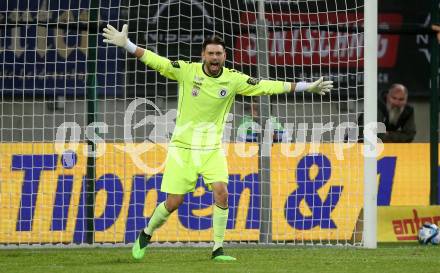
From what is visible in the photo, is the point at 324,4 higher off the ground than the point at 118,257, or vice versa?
the point at 324,4

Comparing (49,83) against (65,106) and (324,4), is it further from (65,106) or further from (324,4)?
(324,4)

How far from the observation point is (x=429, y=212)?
14984mm

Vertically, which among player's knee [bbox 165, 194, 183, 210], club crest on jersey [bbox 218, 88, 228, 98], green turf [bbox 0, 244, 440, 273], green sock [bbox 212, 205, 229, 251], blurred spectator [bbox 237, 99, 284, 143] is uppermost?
club crest on jersey [bbox 218, 88, 228, 98]

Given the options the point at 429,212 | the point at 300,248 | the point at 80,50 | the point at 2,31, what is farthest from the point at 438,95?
the point at 2,31

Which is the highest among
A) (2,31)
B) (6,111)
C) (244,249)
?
(2,31)

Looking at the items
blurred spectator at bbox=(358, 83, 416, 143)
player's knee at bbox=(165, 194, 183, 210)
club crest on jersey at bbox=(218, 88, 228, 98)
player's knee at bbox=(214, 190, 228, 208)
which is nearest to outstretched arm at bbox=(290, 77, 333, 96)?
club crest on jersey at bbox=(218, 88, 228, 98)

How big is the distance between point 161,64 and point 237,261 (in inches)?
80.4

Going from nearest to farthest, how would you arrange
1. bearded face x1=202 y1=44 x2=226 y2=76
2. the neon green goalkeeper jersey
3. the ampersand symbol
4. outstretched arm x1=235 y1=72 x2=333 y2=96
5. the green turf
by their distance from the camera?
the green turf, bearded face x1=202 y1=44 x2=226 y2=76, the neon green goalkeeper jersey, outstretched arm x1=235 y1=72 x2=333 y2=96, the ampersand symbol

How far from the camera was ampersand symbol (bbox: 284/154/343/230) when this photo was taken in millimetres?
14758

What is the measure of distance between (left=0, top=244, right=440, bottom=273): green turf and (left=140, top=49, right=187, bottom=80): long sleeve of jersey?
1.85m

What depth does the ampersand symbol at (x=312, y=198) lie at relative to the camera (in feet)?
48.4

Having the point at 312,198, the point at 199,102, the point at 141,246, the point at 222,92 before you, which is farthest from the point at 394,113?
the point at 141,246

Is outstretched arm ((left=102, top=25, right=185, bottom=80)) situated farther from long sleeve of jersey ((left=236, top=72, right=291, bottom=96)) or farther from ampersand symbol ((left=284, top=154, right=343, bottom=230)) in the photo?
ampersand symbol ((left=284, top=154, right=343, bottom=230))

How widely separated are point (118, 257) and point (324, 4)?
488 centimetres
